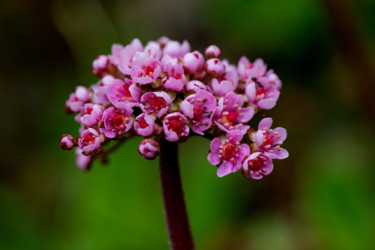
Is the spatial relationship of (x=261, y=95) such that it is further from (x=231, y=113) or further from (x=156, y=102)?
(x=156, y=102)

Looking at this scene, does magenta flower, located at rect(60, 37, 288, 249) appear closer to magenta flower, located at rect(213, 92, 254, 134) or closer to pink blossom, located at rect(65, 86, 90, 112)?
magenta flower, located at rect(213, 92, 254, 134)

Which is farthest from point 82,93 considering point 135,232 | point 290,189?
point 290,189

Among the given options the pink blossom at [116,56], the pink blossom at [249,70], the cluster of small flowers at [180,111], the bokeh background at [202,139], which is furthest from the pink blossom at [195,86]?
the bokeh background at [202,139]

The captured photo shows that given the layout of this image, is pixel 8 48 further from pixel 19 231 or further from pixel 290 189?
pixel 290 189

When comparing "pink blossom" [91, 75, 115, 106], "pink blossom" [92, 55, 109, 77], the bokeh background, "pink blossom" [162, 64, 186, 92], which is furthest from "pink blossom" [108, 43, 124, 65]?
the bokeh background

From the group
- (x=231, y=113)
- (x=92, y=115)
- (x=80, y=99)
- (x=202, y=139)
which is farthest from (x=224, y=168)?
(x=202, y=139)

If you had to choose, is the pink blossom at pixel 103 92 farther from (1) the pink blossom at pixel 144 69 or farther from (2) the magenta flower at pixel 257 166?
(2) the magenta flower at pixel 257 166
